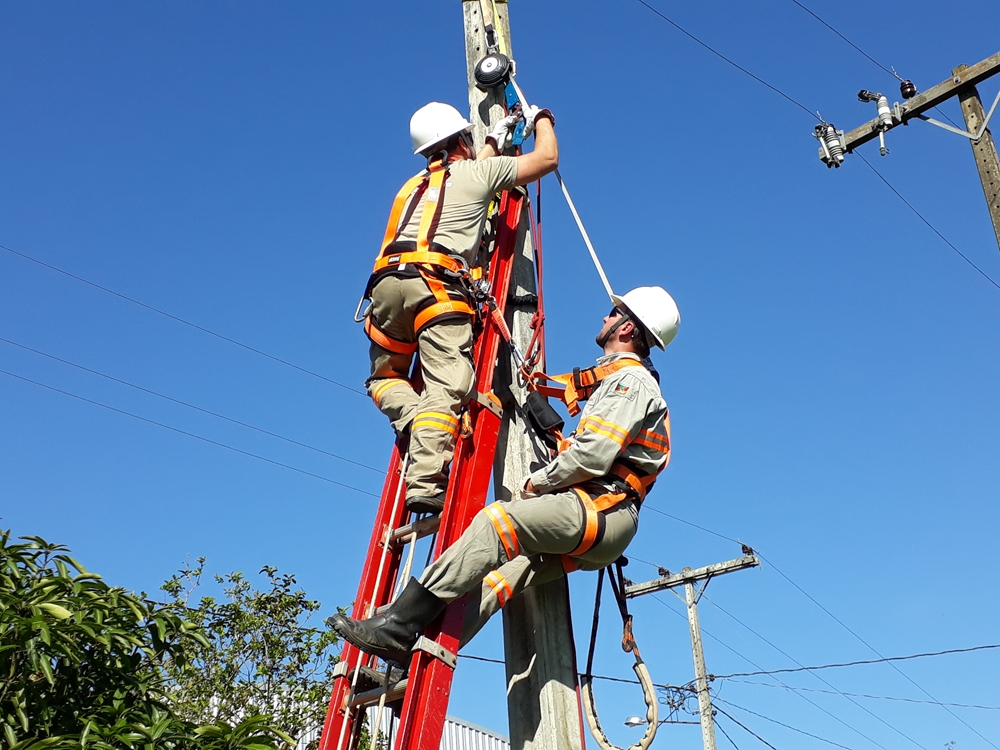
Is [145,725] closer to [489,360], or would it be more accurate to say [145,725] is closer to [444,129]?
[489,360]

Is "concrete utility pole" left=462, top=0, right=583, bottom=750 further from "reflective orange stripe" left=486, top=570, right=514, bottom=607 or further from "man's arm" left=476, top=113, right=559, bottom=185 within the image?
"man's arm" left=476, top=113, right=559, bottom=185

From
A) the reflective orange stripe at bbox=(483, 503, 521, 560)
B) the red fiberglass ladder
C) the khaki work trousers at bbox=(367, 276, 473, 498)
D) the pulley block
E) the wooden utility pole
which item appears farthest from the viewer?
the wooden utility pole

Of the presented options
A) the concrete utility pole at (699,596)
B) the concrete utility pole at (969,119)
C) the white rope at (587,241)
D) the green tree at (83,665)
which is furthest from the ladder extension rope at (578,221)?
the concrete utility pole at (699,596)

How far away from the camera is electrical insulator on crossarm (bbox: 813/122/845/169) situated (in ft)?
33.3

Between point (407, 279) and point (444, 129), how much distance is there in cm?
95

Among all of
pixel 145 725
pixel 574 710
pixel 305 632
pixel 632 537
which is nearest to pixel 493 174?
pixel 632 537

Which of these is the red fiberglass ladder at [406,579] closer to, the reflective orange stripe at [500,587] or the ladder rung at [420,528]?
the ladder rung at [420,528]

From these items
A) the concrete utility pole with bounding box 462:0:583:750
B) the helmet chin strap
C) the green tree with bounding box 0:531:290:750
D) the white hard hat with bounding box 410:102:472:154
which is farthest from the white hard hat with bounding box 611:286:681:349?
the green tree with bounding box 0:531:290:750

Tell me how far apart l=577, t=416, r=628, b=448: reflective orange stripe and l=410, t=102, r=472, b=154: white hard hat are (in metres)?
1.79

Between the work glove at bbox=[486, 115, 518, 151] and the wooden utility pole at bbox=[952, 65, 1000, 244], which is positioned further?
the wooden utility pole at bbox=[952, 65, 1000, 244]

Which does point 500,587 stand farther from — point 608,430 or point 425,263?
point 425,263

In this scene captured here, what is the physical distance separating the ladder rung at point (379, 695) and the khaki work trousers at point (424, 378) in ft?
2.52

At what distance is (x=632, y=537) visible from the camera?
429cm

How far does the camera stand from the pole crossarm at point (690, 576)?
17.1 metres
